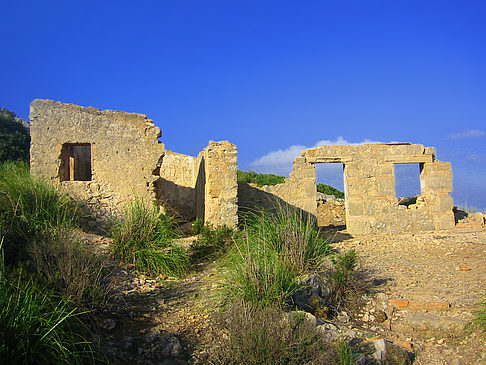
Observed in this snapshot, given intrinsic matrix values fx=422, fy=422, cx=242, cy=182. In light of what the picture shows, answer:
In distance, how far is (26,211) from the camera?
6.87m

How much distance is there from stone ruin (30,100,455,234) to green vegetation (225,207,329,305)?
78.3 inches

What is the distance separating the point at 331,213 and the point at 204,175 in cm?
687

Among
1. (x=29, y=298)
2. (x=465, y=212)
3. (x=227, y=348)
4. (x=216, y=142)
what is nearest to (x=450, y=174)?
(x=465, y=212)

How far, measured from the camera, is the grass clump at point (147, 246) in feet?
22.2

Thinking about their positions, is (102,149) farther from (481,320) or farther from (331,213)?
(331,213)

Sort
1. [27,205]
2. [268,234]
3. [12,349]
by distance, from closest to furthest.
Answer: [12,349] → [268,234] → [27,205]

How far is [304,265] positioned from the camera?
20.4ft

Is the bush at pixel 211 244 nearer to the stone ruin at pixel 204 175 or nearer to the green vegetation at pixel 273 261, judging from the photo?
the stone ruin at pixel 204 175

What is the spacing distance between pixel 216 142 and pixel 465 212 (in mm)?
8724

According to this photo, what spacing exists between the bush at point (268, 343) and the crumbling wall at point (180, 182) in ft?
29.3

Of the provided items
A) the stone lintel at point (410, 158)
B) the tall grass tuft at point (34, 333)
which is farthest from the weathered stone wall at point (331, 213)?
the tall grass tuft at point (34, 333)

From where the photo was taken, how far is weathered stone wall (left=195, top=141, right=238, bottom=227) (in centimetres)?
905

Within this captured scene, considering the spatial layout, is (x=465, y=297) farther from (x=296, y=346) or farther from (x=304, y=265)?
(x=296, y=346)

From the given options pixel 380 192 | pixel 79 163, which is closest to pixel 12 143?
pixel 79 163
